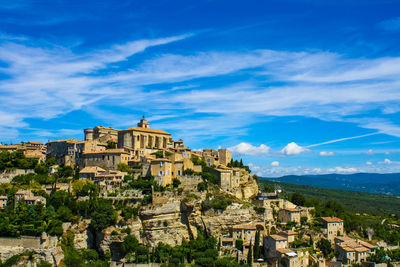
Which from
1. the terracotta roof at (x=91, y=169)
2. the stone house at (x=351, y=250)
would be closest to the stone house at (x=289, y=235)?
the stone house at (x=351, y=250)

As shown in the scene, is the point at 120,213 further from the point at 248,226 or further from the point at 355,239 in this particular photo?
the point at 355,239

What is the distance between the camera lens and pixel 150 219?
55.9m

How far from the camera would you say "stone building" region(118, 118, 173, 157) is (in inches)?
2852

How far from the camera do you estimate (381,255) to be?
2239 inches

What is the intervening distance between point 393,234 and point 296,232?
24.0 metres

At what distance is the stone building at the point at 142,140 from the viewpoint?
72450 millimetres

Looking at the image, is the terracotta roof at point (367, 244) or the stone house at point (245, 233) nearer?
the stone house at point (245, 233)

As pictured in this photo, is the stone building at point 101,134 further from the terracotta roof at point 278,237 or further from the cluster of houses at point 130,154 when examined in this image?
the terracotta roof at point 278,237

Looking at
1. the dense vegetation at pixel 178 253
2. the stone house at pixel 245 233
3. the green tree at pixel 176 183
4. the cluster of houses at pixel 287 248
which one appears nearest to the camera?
the dense vegetation at pixel 178 253

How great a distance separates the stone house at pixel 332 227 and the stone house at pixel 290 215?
398cm

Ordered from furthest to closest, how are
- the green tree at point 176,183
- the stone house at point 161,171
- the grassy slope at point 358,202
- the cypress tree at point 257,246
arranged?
the grassy slope at point 358,202
the green tree at point 176,183
the stone house at point 161,171
the cypress tree at point 257,246

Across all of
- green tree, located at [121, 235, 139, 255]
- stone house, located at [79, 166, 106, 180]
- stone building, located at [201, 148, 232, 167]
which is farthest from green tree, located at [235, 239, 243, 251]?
stone house, located at [79, 166, 106, 180]

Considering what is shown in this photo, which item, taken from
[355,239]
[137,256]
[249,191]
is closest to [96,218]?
[137,256]

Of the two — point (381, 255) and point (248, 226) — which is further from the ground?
point (248, 226)
